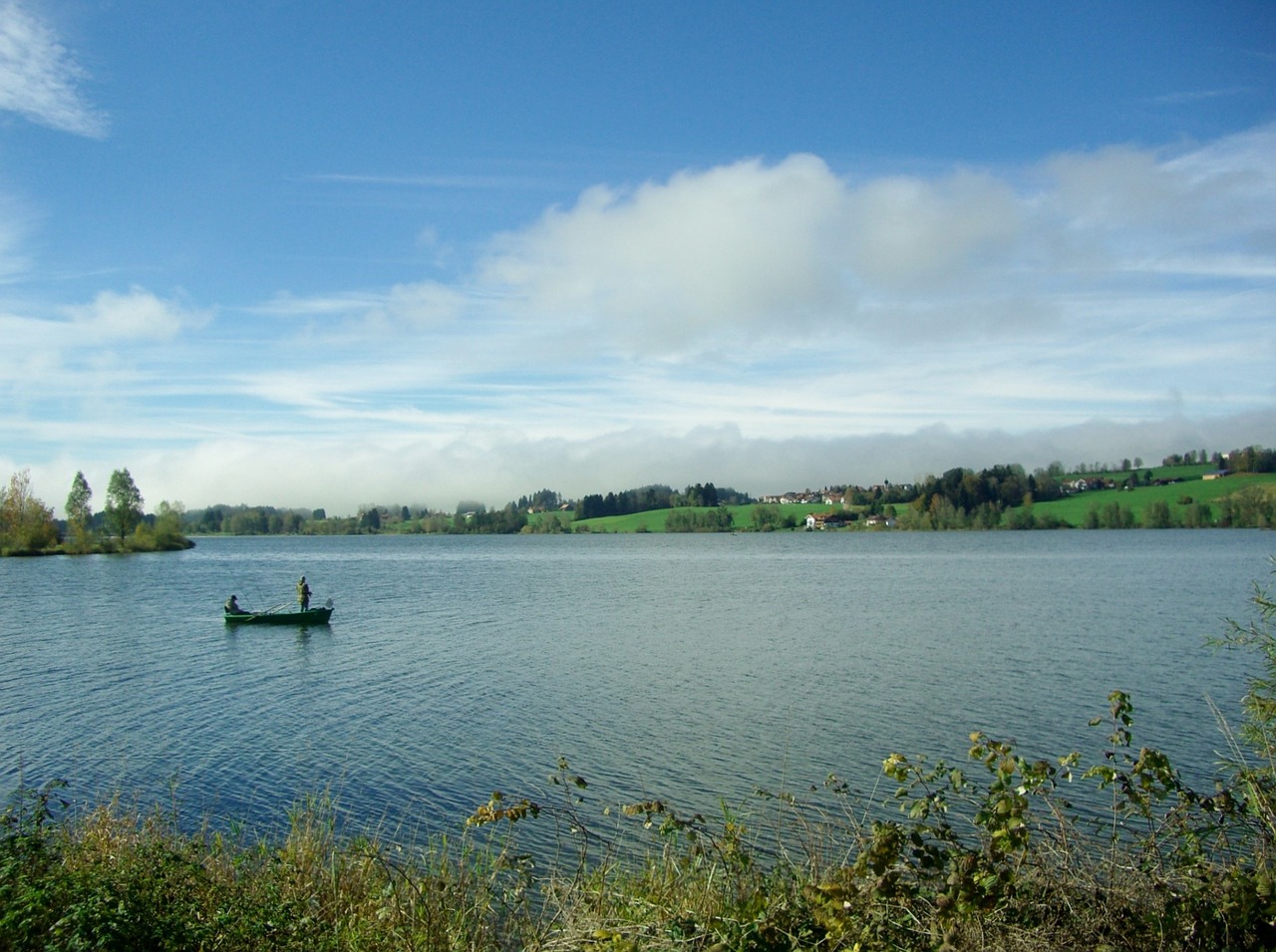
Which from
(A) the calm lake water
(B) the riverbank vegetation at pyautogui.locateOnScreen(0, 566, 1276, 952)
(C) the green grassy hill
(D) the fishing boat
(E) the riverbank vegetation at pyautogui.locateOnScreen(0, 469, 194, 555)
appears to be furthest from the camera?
(C) the green grassy hill

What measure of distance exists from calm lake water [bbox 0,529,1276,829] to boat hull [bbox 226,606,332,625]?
3.15 feet

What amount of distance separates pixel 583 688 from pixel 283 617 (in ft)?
74.3

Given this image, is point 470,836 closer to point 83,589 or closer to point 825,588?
point 825,588

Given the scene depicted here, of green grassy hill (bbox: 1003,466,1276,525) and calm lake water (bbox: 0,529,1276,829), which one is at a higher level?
green grassy hill (bbox: 1003,466,1276,525)

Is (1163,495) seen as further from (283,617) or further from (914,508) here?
(283,617)

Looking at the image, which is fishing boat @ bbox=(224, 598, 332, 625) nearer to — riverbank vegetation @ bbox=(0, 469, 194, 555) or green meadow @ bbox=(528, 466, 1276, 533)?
riverbank vegetation @ bbox=(0, 469, 194, 555)

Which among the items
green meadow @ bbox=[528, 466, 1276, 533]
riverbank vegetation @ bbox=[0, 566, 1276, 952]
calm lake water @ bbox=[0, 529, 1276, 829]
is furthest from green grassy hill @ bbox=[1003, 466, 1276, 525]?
riverbank vegetation @ bbox=[0, 566, 1276, 952]

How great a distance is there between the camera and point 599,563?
97.8 meters

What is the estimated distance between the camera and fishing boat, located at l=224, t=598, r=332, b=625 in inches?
1677

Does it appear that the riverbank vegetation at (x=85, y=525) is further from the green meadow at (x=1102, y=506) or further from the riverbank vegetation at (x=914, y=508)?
the green meadow at (x=1102, y=506)

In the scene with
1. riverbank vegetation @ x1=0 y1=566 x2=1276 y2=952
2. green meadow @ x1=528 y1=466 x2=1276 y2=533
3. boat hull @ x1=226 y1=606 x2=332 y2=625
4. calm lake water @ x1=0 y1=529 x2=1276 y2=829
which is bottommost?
calm lake water @ x1=0 y1=529 x2=1276 y2=829

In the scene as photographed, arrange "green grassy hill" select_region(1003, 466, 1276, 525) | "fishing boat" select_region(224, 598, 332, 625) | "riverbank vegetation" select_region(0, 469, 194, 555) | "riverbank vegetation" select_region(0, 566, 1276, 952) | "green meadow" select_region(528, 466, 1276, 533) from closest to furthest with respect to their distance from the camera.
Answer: "riverbank vegetation" select_region(0, 566, 1276, 952), "fishing boat" select_region(224, 598, 332, 625), "riverbank vegetation" select_region(0, 469, 194, 555), "green meadow" select_region(528, 466, 1276, 533), "green grassy hill" select_region(1003, 466, 1276, 525)

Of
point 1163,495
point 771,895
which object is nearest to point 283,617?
point 771,895

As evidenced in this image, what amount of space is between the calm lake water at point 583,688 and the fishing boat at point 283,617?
0.95m
